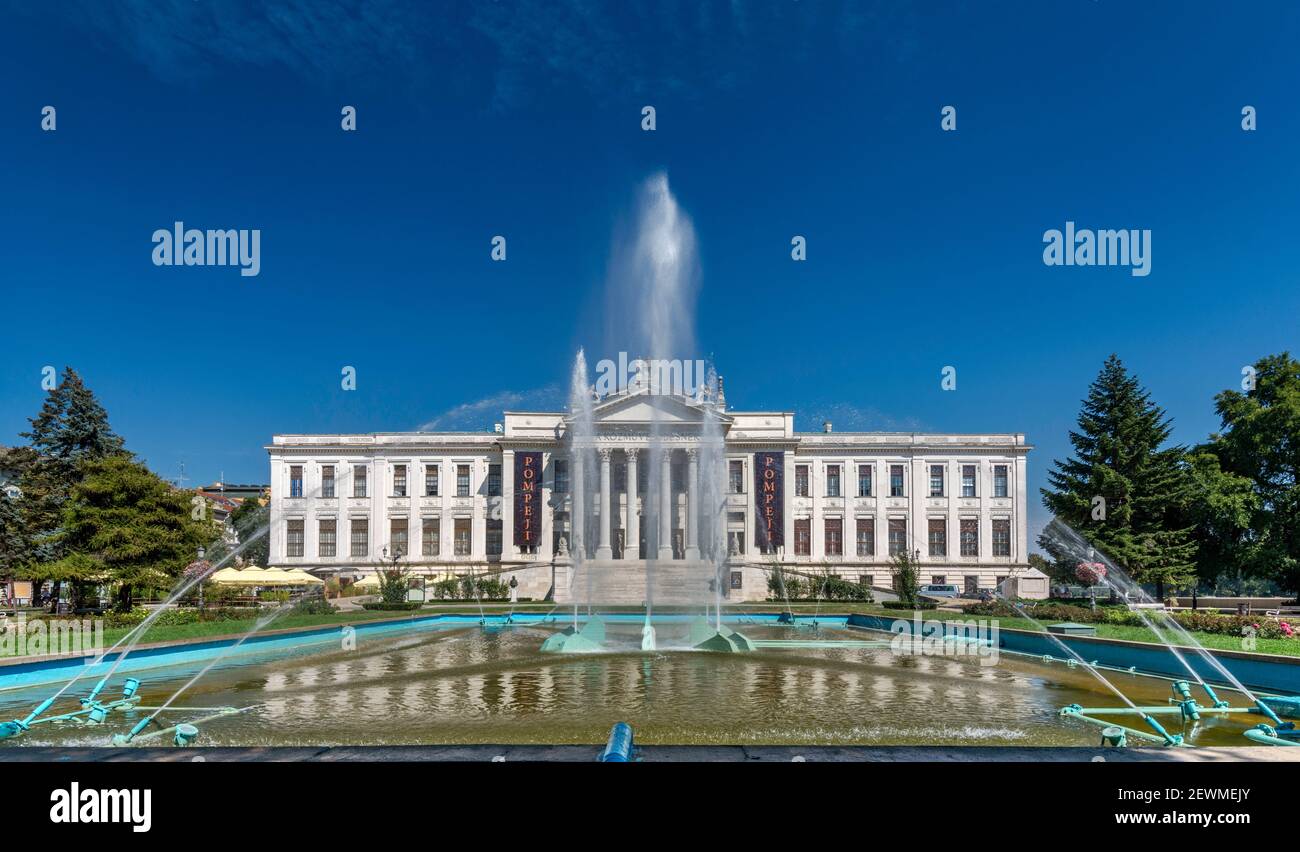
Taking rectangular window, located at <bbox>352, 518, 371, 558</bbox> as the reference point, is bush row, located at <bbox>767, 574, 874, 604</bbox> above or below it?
below

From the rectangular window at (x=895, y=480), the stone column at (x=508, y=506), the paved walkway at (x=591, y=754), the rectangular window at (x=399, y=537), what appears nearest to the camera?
the paved walkway at (x=591, y=754)

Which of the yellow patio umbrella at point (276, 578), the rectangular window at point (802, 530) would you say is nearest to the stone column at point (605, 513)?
the rectangular window at point (802, 530)

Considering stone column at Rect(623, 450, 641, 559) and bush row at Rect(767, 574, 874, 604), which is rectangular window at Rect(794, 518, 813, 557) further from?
bush row at Rect(767, 574, 874, 604)

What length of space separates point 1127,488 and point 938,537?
70.1 ft

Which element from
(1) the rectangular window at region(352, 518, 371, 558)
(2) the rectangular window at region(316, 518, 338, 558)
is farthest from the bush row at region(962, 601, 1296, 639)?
(2) the rectangular window at region(316, 518, 338, 558)

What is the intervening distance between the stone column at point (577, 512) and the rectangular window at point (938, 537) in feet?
82.4

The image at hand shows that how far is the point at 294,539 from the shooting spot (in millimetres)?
56062

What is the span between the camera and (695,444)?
51375 millimetres

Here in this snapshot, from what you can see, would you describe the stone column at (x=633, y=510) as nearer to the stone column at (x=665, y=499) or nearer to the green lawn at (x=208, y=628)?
the stone column at (x=665, y=499)

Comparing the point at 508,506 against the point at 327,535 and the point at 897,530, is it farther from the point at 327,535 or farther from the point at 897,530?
the point at 897,530

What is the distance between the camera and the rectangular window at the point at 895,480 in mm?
56500

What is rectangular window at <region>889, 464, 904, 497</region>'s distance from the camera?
56500 millimetres

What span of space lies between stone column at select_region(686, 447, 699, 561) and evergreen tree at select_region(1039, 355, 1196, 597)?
20.4m
